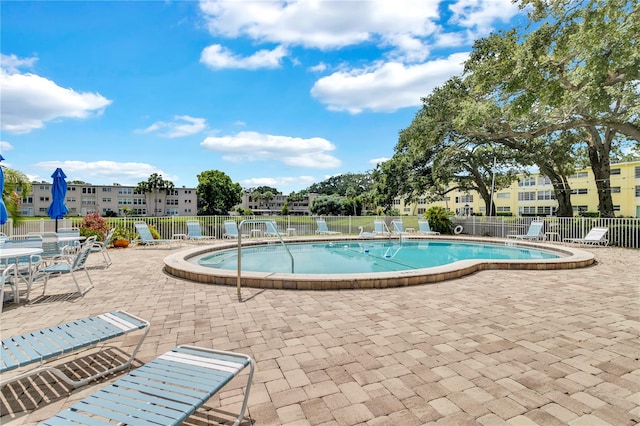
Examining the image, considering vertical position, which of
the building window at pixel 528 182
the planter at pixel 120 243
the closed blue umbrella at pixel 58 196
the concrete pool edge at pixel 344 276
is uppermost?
the building window at pixel 528 182

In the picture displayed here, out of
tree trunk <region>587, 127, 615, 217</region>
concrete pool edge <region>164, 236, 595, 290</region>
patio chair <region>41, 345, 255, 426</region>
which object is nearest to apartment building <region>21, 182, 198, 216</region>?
concrete pool edge <region>164, 236, 595, 290</region>

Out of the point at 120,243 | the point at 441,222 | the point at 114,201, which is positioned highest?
the point at 114,201

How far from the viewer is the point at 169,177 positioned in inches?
2234

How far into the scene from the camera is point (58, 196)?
10141mm

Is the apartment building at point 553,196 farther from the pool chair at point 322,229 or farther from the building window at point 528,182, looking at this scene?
the pool chair at point 322,229

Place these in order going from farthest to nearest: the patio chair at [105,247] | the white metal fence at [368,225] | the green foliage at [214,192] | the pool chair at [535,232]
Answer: the green foliage at [214,192] < the pool chair at [535,232] < the white metal fence at [368,225] < the patio chair at [105,247]

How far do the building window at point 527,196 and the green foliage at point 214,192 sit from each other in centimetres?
5158

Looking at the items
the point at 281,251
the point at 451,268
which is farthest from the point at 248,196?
the point at 451,268

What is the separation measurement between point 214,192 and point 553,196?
55980mm

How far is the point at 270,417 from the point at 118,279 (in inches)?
221

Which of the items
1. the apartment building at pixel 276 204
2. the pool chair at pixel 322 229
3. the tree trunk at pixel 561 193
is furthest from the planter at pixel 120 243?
the apartment building at pixel 276 204

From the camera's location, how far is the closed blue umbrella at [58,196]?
9.92m

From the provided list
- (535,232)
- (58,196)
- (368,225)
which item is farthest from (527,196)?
(58,196)

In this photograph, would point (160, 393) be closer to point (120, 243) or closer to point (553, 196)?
point (120, 243)
